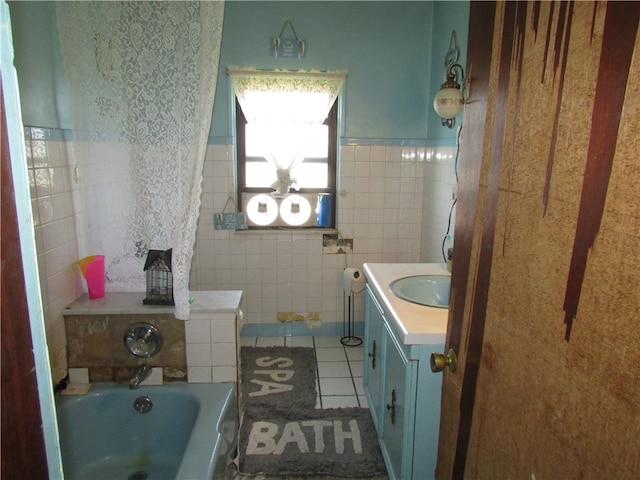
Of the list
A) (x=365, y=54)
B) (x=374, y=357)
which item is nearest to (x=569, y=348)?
(x=374, y=357)

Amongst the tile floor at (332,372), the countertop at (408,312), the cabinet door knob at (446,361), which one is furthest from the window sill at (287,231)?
the cabinet door knob at (446,361)

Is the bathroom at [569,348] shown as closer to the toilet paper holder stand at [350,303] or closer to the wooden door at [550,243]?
the wooden door at [550,243]

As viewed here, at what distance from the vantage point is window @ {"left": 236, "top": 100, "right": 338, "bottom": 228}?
3.22 meters

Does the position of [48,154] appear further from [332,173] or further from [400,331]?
[332,173]

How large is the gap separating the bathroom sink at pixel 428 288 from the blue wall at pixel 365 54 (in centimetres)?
106

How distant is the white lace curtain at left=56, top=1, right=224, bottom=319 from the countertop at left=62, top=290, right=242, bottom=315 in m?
0.10

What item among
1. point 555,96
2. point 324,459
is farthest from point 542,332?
point 324,459

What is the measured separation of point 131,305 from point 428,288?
1.43 m

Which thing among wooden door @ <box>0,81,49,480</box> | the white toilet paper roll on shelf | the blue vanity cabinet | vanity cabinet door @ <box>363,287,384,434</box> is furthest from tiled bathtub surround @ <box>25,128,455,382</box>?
wooden door @ <box>0,81,49,480</box>

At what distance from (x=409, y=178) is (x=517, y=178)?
102 inches

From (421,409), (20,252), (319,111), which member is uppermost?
(319,111)

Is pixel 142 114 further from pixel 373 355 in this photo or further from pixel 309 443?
pixel 309 443

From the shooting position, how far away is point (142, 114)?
163cm

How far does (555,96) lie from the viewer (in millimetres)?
636
